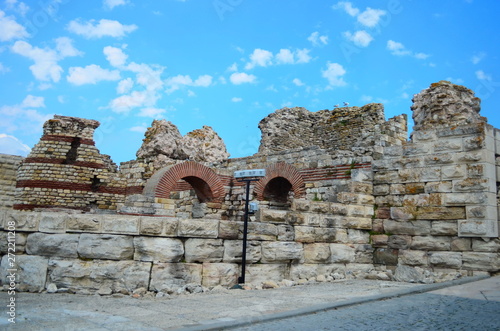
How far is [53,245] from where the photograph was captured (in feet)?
16.7

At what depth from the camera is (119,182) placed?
63.3 ft

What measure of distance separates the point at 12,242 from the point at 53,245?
0.54 metres

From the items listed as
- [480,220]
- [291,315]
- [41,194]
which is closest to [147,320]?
[291,315]

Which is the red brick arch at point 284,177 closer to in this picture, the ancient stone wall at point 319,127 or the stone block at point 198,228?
the ancient stone wall at point 319,127

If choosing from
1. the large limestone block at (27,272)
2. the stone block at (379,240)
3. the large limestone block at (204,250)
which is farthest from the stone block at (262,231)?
the large limestone block at (27,272)

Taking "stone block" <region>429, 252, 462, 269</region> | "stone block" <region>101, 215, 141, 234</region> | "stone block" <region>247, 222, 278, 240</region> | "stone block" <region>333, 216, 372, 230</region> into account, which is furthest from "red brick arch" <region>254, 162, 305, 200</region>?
"stone block" <region>101, 215, 141, 234</region>

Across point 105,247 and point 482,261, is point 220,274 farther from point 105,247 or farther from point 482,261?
point 482,261

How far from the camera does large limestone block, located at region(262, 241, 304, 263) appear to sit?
613 cm

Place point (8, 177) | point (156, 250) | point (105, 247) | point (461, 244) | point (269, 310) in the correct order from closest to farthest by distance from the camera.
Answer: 1. point (269, 310)
2. point (105, 247)
3. point (156, 250)
4. point (461, 244)
5. point (8, 177)

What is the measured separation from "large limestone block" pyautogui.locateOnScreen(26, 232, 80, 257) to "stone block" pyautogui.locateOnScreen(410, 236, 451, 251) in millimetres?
5621

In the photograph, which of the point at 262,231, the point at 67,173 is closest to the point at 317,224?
the point at 262,231

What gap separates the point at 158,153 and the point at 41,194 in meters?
5.30

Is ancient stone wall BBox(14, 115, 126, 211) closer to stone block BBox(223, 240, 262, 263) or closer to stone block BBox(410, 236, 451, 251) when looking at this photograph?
stone block BBox(223, 240, 262, 263)

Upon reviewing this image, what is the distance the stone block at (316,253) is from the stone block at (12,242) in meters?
4.06
